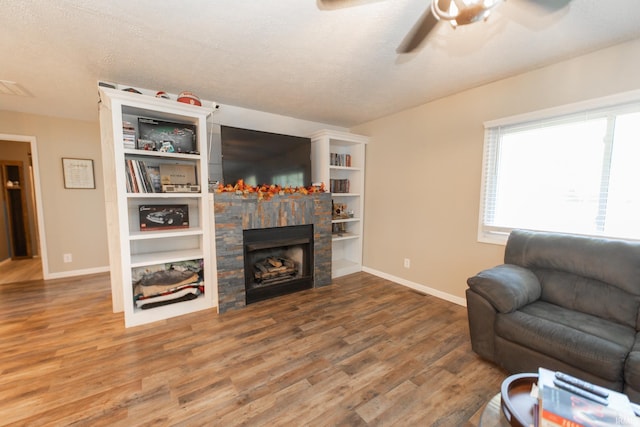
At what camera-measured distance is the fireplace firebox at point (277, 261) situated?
114 inches

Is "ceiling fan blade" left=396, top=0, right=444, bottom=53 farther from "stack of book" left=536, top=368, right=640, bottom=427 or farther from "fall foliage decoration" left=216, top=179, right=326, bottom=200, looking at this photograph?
"fall foliage decoration" left=216, top=179, right=326, bottom=200

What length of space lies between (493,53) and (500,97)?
0.65m

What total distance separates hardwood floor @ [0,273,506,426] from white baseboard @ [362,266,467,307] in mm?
103

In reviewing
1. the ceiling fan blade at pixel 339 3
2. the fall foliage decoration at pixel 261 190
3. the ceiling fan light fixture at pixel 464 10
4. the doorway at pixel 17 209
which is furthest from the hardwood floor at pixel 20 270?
the ceiling fan light fixture at pixel 464 10

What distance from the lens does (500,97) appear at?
97.3 inches

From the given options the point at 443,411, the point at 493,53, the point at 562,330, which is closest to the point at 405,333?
the point at 443,411

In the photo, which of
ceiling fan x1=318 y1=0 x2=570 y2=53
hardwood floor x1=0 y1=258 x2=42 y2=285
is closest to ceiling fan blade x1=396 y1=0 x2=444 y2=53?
ceiling fan x1=318 y1=0 x2=570 y2=53

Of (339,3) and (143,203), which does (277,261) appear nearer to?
(143,203)

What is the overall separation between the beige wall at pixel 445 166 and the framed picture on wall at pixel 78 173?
170 inches

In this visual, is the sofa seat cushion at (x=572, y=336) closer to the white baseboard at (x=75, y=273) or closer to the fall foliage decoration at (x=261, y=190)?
the fall foliage decoration at (x=261, y=190)

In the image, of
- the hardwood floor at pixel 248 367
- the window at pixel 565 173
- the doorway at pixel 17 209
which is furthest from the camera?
the doorway at pixel 17 209

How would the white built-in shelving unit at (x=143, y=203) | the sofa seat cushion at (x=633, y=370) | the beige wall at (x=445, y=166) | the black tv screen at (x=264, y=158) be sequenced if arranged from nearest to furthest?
the sofa seat cushion at (x=633, y=370) < the beige wall at (x=445, y=166) < the white built-in shelving unit at (x=143, y=203) < the black tv screen at (x=264, y=158)

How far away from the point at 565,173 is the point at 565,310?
117 centimetres

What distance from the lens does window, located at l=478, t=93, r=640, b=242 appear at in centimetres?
188
